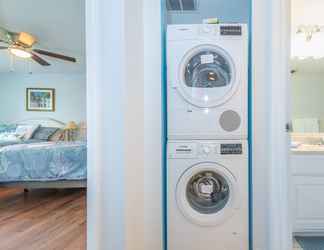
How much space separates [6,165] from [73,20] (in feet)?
6.73

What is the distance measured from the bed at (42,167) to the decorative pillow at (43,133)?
88.3 inches

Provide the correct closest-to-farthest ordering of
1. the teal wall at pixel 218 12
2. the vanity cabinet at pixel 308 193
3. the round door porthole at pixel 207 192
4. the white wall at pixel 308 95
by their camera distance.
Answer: the round door porthole at pixel 207 192 → the vanity cabinet at pixel 308 193 → the teal wall at pixel 218 12 → the white wall at pixel 308 95

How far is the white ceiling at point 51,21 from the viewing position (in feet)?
9.88

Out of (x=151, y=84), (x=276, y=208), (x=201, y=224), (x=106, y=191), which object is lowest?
(x=201, y=224)

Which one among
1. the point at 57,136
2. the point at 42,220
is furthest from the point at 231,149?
the point at 57,136

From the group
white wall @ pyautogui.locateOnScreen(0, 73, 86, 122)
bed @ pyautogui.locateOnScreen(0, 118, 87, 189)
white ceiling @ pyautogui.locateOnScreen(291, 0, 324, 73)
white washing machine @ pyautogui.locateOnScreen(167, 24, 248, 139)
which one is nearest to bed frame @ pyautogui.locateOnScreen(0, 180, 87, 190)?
bed @ pyautogui.locateOnScreen(0, 118, 87, 189)

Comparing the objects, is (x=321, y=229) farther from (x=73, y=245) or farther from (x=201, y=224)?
(x=73, y=245)

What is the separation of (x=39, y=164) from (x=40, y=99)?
11.7ft

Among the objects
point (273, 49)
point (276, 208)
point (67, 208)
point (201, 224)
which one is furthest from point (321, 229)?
point (67, 208)

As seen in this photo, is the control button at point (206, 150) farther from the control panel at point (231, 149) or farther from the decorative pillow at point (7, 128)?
the decorative pillow at point (7, 128)

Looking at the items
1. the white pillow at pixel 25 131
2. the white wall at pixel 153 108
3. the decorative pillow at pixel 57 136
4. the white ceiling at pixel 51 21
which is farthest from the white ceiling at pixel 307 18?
the white pillow at pixel 25 131

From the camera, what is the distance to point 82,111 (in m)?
6.11

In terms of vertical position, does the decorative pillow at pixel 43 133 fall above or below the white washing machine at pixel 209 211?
above

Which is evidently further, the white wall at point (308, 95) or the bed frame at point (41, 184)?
the bed frame at point (41, 184)
